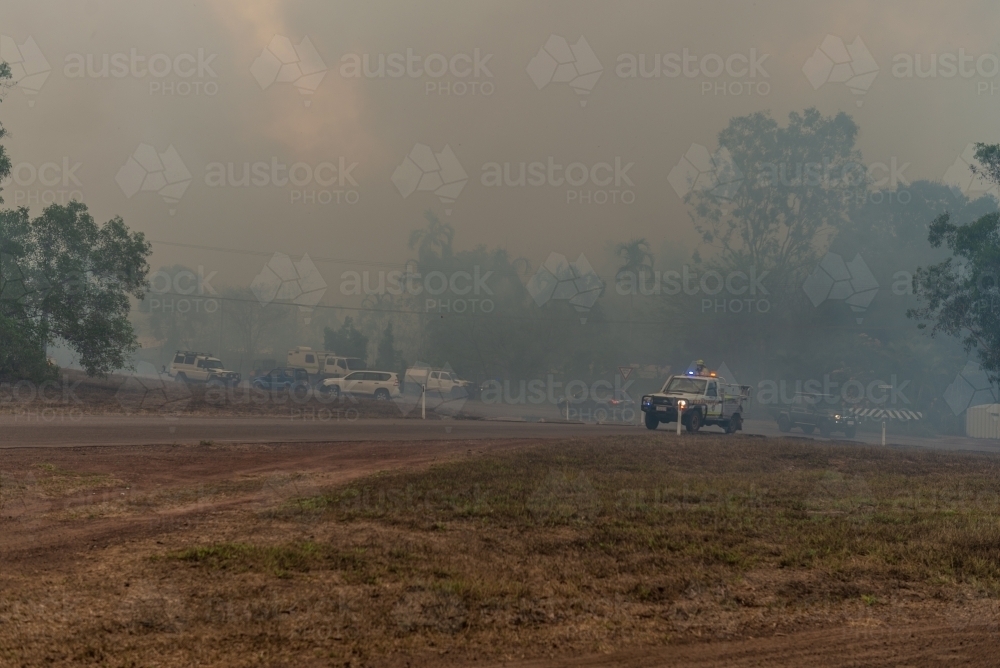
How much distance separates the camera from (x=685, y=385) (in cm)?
2822

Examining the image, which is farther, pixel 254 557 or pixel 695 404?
pixel 695 404

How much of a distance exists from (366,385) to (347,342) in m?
28.2

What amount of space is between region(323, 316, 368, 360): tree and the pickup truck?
4589cm

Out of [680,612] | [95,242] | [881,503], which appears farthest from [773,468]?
[95,242]

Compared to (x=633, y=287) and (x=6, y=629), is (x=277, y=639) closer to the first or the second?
(x=6, y=629)

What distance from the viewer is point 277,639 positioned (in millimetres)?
5176

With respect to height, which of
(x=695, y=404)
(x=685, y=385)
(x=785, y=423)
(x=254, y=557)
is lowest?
(x=785, y=423)

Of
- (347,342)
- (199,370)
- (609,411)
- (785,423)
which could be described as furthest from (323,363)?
(785,423)

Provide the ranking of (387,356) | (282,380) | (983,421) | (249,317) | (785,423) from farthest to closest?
(249,317)
(387,356)
(282,380)
(983,421)
(785,423)

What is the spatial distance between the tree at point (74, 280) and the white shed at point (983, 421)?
4379cm

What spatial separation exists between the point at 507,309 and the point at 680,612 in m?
70.1

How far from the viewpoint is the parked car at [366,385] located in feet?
149

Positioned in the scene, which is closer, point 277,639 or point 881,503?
point 277,639

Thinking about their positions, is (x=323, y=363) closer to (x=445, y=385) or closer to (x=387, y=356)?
(x=445, y=385)
